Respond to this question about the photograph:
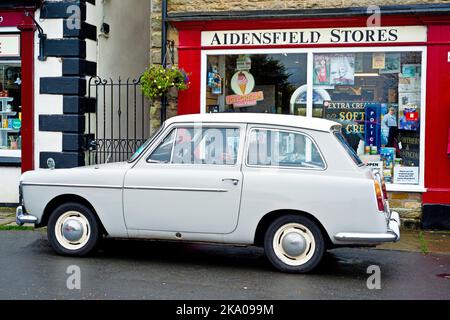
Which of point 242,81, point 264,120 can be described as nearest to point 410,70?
point 242,81

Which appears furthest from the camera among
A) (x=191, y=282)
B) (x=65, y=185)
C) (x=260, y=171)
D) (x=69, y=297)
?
(x=65, y=185)

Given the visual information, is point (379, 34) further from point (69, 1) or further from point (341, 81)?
point (69, 1)

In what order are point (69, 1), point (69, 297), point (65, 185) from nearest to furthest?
point (69, 297) < point (65, 185) < point (69, 1)

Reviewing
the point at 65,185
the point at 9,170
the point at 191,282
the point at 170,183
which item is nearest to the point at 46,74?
the point at 9,170

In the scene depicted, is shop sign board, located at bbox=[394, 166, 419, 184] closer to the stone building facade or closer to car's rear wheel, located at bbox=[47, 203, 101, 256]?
the stone building facade

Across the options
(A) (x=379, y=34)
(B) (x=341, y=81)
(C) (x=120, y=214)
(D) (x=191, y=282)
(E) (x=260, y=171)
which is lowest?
(D) (x=191, y=282)

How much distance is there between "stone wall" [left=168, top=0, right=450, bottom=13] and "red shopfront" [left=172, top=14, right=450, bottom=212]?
263 millimetres

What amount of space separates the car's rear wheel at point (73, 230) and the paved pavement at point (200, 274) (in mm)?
145

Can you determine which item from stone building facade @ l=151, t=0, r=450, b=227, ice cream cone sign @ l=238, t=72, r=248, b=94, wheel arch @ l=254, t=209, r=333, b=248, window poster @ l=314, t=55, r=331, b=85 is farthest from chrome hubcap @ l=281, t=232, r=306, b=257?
ice cream cone sign @ l=238, t=72, r=248, b=94

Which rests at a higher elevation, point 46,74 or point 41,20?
point 41,20

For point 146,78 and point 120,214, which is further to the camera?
point 146,78

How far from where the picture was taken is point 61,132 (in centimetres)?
1112

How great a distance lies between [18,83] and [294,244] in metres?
6.85

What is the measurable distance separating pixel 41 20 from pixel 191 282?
6604 millimetres
